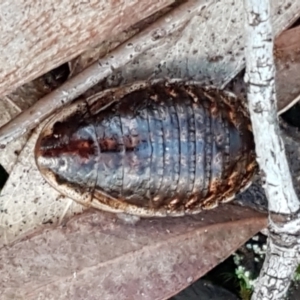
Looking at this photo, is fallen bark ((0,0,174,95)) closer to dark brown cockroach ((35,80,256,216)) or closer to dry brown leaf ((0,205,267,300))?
dark brown cockroach ((35,80,256,216))

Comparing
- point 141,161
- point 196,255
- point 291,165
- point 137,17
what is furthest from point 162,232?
point 137,17

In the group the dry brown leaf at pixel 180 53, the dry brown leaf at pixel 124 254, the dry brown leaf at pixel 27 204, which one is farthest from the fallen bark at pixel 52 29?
the dry brown leaf at pixel 124 254

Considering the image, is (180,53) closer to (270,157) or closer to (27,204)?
(270,157)

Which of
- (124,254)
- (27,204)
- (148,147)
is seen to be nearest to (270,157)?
(148,147)

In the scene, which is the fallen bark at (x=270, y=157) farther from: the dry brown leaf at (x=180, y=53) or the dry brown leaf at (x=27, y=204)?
the dry brown leaf at (x=27, y=204)

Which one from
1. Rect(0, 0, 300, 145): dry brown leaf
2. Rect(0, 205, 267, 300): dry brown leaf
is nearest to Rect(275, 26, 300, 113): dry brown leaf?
Rect(0, 0, 300, 145): dry brown leaf
